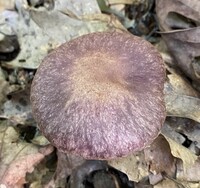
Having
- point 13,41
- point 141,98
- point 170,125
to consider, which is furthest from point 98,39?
point 13,41

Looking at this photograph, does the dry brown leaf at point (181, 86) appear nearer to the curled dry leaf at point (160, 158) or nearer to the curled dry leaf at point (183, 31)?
the curled dry leaf at point (183, 31)

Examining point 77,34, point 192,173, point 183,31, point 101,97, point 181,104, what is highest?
point 101,97

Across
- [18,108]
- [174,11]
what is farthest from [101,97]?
[174,11]

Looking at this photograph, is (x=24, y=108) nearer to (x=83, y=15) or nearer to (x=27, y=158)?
(x=27, y=158)

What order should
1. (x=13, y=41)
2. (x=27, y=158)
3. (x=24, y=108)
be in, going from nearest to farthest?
(x=27, y=158) < (x=24, y=108) < (x=13, y=41)

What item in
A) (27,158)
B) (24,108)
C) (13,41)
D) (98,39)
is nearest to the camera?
(98,39)

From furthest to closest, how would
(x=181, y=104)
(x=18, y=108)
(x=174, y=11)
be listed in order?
(x=174, y=11), (x=18, y=108), (x=181, y=104)

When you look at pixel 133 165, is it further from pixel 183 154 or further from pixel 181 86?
pixel 181 86
